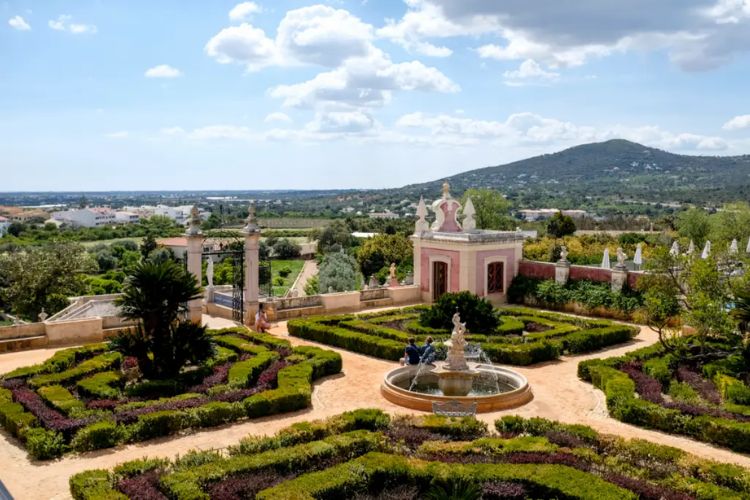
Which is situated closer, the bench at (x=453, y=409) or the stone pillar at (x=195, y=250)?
the bench at (x=453, y=409)

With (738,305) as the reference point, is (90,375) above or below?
below

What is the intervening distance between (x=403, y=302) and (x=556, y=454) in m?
16.9

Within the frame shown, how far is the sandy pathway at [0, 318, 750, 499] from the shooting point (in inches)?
389

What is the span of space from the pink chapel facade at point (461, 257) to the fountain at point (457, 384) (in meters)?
10.0

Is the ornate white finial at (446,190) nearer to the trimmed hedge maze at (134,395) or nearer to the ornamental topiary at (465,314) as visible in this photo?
the ornamental topiary at (465,314)

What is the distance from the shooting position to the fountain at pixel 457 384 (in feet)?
43.6

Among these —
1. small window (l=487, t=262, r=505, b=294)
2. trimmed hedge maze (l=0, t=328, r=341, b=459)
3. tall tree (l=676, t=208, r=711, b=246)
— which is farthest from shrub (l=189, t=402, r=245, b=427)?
tall tree (l=676, t=208, r=711, b=246)

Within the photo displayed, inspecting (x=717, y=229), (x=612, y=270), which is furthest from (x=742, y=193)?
(x=612, y=270)

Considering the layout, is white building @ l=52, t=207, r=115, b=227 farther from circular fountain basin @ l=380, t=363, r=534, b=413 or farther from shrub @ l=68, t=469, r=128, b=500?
shrub @ l=68, t=469, r=128, b=500

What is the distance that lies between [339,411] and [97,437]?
4617 mm

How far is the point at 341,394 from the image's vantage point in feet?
46.8

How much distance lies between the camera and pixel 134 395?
1309 cm

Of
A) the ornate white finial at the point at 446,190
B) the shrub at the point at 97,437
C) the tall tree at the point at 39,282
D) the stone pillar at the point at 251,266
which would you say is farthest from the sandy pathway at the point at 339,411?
the tall tree at the point at 39,282

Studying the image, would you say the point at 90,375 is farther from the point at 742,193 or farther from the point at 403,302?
the point at 742,193
